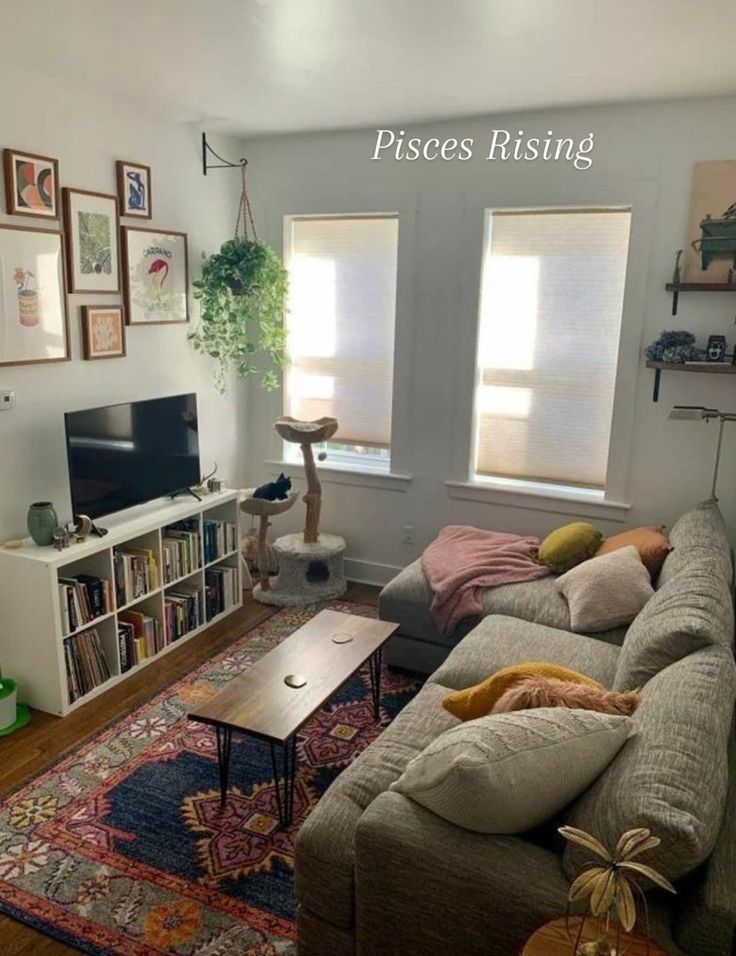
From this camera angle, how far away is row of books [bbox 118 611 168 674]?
3479 millimetres

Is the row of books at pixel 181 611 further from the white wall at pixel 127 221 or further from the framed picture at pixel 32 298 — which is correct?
the framed picture at pixel 32 298

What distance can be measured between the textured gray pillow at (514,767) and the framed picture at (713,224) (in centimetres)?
256

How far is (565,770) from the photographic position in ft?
5.25

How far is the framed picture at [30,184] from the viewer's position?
9.91ft

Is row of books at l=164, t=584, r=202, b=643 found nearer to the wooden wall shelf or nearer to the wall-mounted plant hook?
the wall-mounted plant hook

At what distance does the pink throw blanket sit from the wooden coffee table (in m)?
0.34

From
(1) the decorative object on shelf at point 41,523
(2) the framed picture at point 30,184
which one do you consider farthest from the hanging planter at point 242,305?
(1) the decorative object on shelf at point 41,523

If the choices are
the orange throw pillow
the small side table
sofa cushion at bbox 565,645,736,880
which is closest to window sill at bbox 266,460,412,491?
the orange throw pillow

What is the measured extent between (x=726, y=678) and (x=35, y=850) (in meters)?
2.16

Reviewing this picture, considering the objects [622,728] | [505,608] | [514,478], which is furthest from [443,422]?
[622,728]

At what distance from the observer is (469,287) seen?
4035mm

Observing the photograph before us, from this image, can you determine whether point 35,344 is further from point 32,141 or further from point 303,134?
point 303,134

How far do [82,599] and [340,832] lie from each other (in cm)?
184

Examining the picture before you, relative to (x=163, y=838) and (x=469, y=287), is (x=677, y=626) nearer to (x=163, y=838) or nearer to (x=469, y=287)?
(x=163, y=838)
